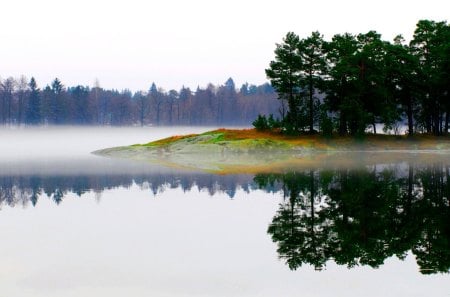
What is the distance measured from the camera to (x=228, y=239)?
16484mm

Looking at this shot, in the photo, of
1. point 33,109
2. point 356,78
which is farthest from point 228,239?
point 33,109

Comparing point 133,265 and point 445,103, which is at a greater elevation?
point 445,103

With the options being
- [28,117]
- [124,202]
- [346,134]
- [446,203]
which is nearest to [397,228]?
[446,203]

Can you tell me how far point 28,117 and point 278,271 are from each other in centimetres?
17781

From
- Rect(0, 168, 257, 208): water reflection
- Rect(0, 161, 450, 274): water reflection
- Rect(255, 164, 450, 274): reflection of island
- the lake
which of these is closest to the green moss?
Rect(0, 161, 450, 274): water reflection

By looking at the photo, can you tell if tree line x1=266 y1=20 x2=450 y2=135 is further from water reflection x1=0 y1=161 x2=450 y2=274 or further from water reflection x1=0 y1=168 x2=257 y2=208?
water reflection x1=0 y1=168 x2=257 y2=208

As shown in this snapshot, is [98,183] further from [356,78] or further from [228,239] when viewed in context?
[356,78]

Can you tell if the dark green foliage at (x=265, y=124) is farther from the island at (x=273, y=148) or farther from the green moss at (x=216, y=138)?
the green moss at (x=216, y=138)

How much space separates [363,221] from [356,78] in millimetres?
48016

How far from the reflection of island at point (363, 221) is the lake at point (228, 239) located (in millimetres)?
46

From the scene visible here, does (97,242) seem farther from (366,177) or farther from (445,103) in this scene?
(445,103)

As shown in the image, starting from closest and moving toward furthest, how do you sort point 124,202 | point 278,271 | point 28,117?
point 278,271 → point 124,202 → point 28,117

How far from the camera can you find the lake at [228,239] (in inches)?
472

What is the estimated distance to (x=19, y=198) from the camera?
86.0 feet
